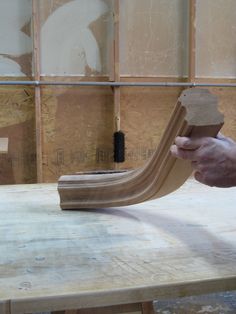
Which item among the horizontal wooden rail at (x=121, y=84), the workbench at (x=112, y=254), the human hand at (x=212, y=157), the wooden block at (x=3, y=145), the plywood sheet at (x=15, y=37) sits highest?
the plywood sheet at (x=15, y=37)

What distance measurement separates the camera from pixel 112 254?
0.82 m

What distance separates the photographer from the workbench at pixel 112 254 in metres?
0.65

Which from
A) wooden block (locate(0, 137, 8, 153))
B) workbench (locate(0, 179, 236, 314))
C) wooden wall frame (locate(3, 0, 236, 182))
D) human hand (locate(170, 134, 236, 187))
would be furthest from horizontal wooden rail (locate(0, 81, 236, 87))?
human hand (locate(170, 134, 236, 187))

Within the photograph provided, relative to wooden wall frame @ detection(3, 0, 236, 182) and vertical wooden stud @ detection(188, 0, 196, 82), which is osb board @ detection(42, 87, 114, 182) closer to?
wooden wall frame @ detection(3, 0, 236, 182)

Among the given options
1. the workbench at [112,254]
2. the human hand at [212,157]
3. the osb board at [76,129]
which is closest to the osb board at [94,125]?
the osb board at [76,129]

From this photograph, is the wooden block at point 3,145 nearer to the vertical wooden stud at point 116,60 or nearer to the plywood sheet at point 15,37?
the plywood sheet at point 15,37

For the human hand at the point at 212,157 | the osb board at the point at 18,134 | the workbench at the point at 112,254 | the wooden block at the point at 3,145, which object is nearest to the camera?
the workbench at the point at 112,254

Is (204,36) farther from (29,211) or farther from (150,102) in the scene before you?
(29,211)

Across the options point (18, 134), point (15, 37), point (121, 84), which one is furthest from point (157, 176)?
point (15, 37)

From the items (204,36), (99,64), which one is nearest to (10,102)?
(99,64)

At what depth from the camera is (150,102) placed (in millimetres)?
2986

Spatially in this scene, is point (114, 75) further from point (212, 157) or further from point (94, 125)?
point (212, 157)

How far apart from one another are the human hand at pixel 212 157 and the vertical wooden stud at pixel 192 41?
7.21 feet

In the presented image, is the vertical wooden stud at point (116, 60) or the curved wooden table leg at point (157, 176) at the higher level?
the vertical wooden stud at point (116, 60)
